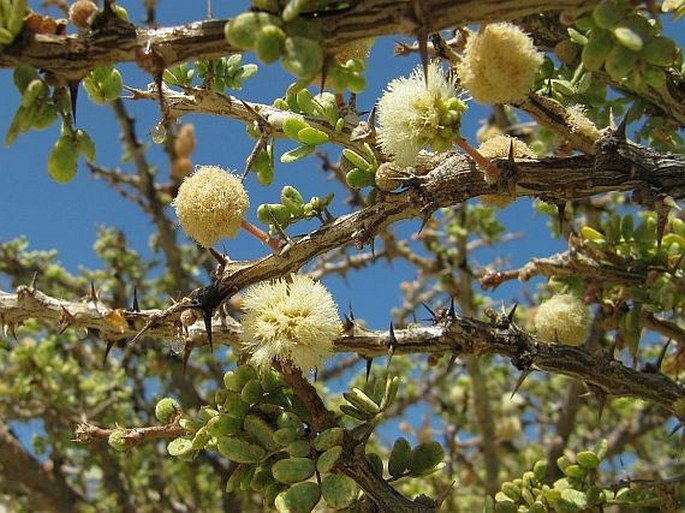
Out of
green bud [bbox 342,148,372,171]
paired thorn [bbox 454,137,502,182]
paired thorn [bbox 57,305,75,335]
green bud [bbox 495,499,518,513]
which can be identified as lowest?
green bud [bbox 495,499,518,513]

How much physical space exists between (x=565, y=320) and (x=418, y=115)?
5.63 ft

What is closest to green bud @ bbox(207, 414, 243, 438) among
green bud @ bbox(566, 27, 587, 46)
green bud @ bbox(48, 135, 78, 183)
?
green bud @ bbox(48, 135, 78, 183)

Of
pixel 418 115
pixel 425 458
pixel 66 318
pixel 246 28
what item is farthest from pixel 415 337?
pixel 246 28

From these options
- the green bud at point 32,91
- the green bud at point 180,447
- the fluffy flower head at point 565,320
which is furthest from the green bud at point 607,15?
the fluffy flower head at point 565,320

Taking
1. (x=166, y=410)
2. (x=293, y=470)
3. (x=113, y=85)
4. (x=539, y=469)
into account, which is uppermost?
(x=113, y=85)

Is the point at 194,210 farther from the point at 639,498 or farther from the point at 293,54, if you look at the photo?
the point at 639,498

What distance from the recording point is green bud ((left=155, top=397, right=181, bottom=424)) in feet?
7.73

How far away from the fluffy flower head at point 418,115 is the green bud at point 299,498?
897 millimetres

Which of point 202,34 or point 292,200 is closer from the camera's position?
point 202,34

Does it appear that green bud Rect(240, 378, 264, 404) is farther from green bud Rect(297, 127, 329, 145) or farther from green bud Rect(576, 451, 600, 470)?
green bud Rect(576, 451, 600, 470)

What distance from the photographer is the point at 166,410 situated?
237 centimetres

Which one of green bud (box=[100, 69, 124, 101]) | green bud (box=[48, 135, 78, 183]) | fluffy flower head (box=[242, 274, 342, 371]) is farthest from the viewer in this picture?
fluffy flower head (box=[242, 274, 342, 371])

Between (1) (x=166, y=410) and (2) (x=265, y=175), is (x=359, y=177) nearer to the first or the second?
(2) (x=265, y=175)

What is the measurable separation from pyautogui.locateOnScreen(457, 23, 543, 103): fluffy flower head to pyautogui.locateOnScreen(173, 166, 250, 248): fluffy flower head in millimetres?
790
